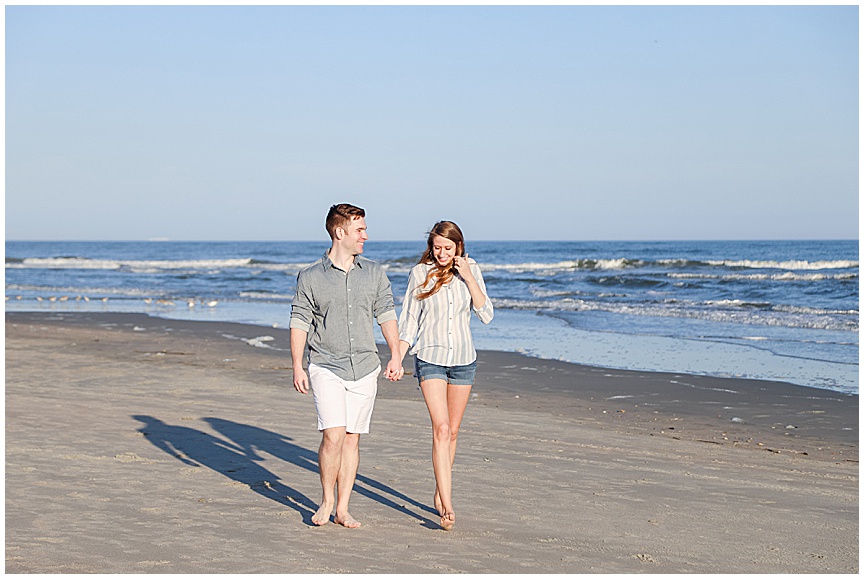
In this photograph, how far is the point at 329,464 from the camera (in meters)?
4.91

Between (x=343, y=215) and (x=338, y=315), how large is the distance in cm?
54

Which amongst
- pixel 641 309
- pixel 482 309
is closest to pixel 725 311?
pixel 641 309

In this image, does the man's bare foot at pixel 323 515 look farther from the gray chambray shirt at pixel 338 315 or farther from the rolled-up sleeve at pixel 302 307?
the rolled-up sleeve at pixel 302 307

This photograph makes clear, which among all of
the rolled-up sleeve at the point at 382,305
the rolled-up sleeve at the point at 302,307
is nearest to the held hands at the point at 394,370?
the rolled-up sleeve at the point at 382,305

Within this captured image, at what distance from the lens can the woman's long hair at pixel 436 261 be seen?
5059mm

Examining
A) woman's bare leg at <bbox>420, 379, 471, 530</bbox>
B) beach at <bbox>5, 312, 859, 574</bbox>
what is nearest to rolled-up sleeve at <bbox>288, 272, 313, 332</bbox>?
woman's bare leg at <bbox>420, 379, 471, 530</bbox>

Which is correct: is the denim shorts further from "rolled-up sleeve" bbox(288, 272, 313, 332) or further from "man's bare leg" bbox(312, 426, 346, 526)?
"rolled-up sleeve" bbox(288, 272, 313, 332)

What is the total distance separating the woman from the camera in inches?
198

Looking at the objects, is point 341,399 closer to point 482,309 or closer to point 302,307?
point 302,307

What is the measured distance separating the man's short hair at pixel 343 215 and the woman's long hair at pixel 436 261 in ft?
1.52

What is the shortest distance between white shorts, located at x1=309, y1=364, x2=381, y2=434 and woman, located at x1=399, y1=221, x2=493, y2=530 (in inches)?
A: 13.0

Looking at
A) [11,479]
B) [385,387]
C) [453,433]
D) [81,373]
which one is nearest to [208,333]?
[81,373]

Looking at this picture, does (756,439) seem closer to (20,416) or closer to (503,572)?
(503,572)

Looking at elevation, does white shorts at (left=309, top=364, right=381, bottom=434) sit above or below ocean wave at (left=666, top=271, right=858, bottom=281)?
below
